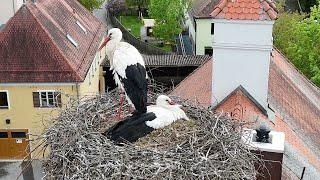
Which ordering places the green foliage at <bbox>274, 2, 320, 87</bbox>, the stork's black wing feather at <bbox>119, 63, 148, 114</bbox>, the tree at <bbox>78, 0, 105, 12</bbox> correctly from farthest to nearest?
the tree at <bbox>78, 0, 105, 12</bbox> → the green foliage at <bbox>274, 2, 320, 87</bbox> → the stork's black wing feather at <bbox>119, 63, 148, 114</bbox>

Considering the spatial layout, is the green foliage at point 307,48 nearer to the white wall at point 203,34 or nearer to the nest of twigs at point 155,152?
the white wall at point 203,34

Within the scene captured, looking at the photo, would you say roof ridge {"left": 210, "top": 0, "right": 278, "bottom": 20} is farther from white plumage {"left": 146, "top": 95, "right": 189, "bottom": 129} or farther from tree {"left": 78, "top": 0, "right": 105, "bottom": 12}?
tree {"left": 78, "top": 0, "right": 105, "bottom": 12}

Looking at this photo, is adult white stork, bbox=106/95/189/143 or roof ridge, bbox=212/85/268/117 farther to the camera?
roof ridge, bbox=212/85/268/117

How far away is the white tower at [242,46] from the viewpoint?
11430mm

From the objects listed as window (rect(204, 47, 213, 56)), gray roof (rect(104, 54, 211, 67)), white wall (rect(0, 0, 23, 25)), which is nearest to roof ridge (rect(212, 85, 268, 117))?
white wall (rect(0, 0, 23, 25))

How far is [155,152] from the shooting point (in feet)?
28.3

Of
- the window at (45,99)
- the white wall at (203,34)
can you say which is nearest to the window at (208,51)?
the white wall at (203,34)

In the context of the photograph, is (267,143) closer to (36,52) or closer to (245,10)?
(245,10)

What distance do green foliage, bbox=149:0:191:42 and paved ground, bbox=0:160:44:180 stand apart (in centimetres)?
1299

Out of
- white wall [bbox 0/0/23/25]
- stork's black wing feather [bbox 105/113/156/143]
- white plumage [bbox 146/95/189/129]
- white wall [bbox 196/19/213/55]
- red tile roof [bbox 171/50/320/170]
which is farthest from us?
white wall [bbox 196/19/213/55]

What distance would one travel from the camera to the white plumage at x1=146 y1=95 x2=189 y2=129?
932 centimetres

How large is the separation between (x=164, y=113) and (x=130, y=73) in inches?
38.0

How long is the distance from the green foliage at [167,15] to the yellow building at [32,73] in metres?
10.2

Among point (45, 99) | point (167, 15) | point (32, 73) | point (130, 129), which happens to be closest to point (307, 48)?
point (45, 99)
